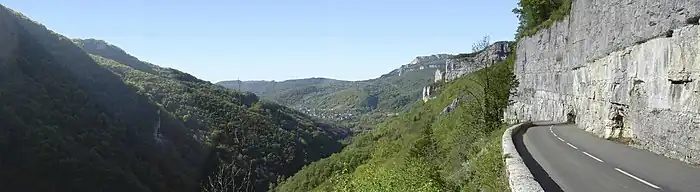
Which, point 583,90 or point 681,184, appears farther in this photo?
point 583,90

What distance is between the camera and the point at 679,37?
45.6ft

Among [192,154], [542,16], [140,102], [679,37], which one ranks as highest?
[542,16]

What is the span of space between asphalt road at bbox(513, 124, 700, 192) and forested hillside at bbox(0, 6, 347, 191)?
1928 cm

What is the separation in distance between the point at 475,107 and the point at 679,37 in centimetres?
2034

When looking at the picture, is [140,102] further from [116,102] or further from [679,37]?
[679,37]

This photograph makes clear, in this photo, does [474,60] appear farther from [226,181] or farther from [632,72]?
[632,72]

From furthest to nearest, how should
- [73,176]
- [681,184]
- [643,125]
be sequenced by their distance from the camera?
[73,176], [643,125], [681,184]

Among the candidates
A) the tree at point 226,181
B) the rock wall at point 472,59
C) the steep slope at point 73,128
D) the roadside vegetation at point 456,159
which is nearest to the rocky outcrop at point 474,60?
the rock wall at point 472,59

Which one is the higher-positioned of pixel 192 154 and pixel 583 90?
pixel 583 90

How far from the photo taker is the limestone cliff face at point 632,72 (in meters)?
13.5

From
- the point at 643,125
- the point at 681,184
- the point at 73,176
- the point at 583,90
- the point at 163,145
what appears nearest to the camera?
the point at 681,184

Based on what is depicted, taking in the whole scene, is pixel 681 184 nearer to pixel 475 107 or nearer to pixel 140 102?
pixel 475 107

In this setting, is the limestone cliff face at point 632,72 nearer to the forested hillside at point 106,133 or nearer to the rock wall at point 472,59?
the forested hillside at point 106,133

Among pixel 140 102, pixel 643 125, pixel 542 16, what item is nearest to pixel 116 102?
pixel 140 102
